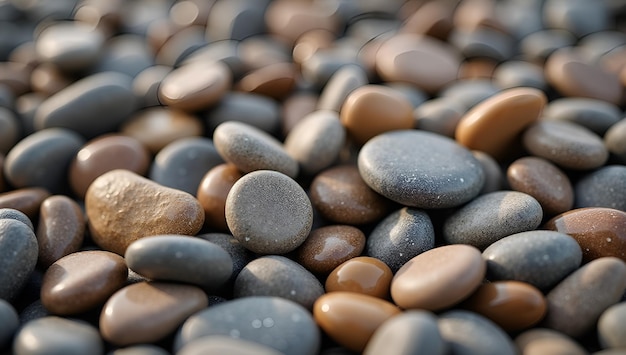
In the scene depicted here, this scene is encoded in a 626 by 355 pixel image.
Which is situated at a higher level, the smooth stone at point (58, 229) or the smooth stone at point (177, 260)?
the smooth stone at point (177, 260)

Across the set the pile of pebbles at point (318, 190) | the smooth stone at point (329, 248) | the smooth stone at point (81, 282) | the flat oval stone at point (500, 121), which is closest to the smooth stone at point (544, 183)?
the pile of pebbles at point (318, 190)

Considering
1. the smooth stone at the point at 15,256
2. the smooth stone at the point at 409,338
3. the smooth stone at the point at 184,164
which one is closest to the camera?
the smooth stone at the point at 409,338

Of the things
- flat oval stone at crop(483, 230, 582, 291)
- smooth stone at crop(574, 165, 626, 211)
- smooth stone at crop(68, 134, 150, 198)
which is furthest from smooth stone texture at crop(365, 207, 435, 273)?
smooth stone at crop(68, 134, 150, 198)

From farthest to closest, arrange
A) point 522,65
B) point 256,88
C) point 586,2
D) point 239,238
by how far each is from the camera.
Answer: point 586,2, point 522,65, point 256,88, point 239,238

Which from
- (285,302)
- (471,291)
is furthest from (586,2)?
(285,302)

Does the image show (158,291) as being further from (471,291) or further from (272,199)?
(471,291)

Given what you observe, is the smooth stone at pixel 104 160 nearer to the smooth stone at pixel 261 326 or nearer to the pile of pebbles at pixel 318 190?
the pile of pebbles at pixel 318 190

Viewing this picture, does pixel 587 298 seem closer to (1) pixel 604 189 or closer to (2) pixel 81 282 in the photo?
(1) pixel 604 189
